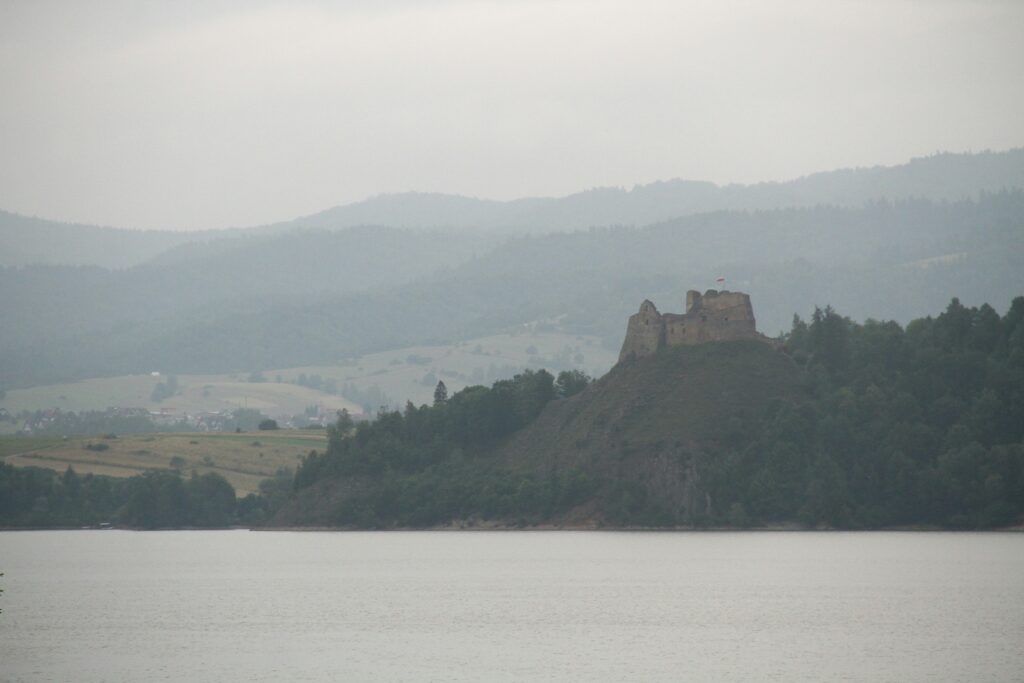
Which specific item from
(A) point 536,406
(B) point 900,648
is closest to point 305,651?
(B) point 900,648

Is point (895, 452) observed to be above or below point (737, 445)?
below

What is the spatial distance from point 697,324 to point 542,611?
7709 cm

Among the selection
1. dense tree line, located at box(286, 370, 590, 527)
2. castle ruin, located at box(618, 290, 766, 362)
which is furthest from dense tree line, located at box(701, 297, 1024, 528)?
dense tree line, located at box(286, 370, 590, 527)

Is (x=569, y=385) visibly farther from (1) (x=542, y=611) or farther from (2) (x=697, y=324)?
(1) (x=542, y=611)

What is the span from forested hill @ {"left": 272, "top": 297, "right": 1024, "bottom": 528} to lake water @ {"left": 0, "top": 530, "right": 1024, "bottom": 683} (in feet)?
13.5

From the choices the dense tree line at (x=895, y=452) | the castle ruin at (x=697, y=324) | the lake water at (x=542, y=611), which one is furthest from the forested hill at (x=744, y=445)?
the lake water at (x=542, y=611)

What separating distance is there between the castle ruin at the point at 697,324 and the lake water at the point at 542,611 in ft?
80.1

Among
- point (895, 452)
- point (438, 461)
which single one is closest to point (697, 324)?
point (895, 452)

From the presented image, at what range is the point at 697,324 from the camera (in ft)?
552

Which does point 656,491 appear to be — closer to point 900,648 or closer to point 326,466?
point 326,466

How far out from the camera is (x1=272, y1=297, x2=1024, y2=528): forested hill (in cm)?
15075

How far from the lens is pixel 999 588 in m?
96.1

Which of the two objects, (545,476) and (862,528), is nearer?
(862,528)

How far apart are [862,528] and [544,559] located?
36850mm
